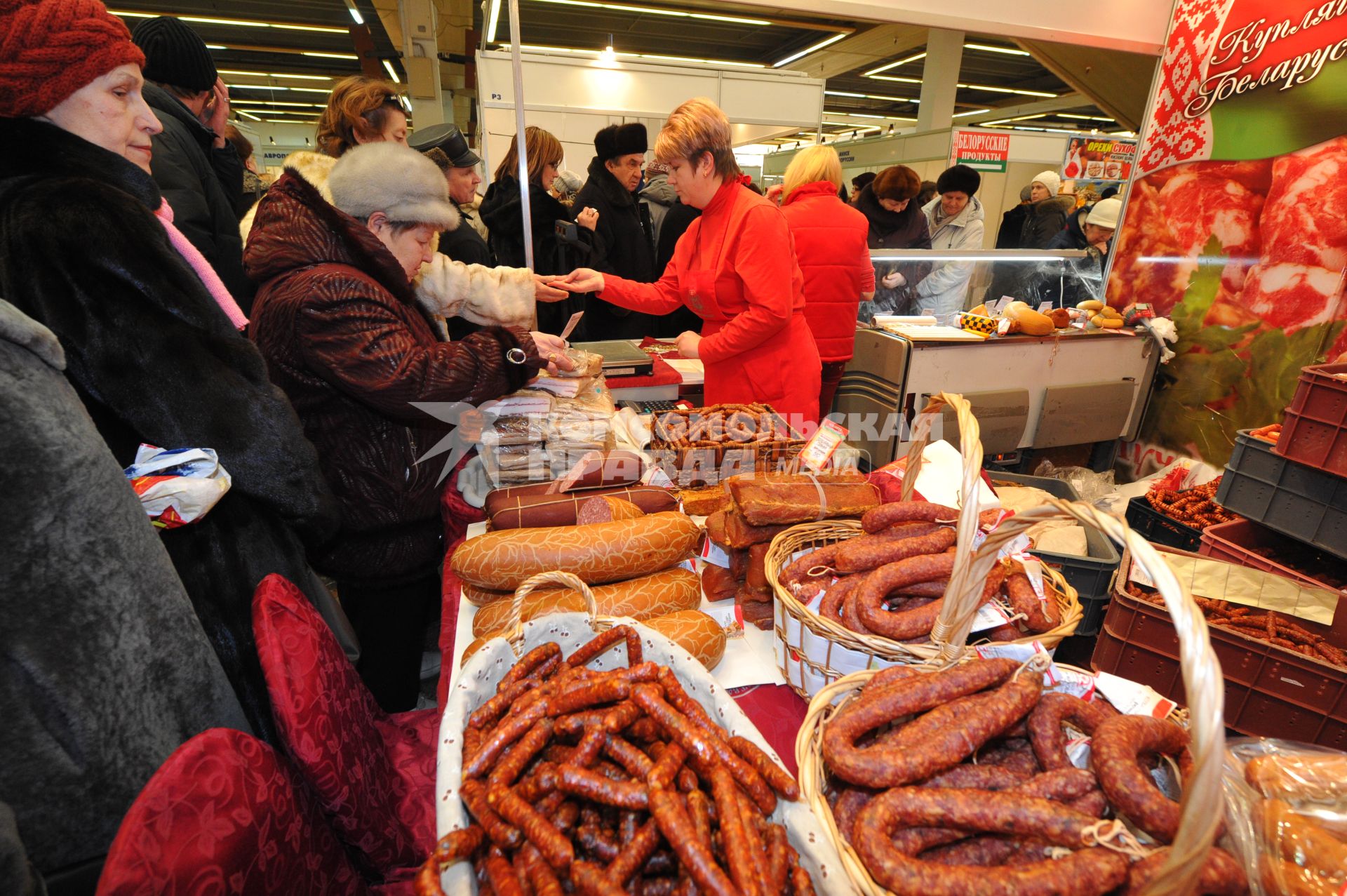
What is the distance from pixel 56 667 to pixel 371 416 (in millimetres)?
1172

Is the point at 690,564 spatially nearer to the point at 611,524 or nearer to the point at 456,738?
the point at 611,524

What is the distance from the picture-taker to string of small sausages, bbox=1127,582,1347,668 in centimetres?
186

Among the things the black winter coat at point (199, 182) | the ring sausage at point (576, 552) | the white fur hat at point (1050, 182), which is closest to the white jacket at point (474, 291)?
the black winter coat at point (199, 182)

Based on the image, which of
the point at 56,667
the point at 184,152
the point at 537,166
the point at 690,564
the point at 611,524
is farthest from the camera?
the point at 537,166

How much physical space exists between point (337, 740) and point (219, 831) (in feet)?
1.13

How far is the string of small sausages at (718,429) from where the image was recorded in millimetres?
2051

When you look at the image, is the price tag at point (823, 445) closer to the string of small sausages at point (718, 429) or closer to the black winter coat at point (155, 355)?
the string of small sausages at point (718, 429)

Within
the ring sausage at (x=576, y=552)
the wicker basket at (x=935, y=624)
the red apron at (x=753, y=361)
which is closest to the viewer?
the wicker basket at (x=935, y=624)

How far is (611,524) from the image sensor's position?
167 centimetres

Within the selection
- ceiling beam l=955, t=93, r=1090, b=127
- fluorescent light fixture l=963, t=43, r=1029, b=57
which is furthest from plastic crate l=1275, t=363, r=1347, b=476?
ceiling beam l=955, t=93, r=1090, b=127

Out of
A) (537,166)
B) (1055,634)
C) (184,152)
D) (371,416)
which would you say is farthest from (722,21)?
(1055,634)

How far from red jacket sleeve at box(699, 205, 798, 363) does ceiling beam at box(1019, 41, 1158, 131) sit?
12.8 feet

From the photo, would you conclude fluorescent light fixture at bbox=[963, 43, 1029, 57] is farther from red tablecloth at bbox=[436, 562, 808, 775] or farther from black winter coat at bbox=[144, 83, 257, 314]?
red tablecloth at bbox=[436, 562, 808, 775]

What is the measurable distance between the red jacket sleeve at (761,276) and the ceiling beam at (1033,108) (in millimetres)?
18538
